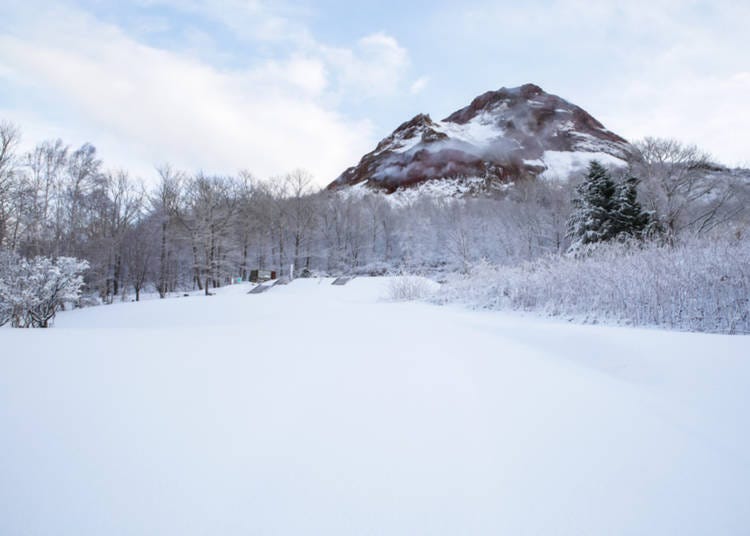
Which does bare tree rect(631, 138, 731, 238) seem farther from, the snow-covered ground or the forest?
the snow-covered ground

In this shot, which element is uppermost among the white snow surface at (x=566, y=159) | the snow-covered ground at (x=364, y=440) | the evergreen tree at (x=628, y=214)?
the white snow surface at (x=566, y=159)

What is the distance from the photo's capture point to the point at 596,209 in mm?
16625

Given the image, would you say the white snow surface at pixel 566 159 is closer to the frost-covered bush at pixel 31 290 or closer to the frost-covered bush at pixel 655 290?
the frost-covered bush at pixel 655 290

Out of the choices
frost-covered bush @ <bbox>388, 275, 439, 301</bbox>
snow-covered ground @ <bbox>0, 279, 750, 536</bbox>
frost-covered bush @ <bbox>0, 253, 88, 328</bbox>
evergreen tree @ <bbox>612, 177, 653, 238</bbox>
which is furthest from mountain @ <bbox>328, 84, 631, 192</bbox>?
frost-covered bush @ <bbox>0, 253, 88, 328</bbox>

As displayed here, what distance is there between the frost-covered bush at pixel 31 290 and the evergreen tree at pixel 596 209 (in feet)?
A: 68.4

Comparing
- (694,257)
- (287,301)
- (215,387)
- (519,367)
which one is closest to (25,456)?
(215,387)

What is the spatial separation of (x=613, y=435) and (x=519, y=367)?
3.29 feet

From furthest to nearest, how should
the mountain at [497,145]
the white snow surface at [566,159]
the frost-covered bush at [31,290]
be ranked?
1. the mountain at [497,145]
2. the white snow surface at [566,159]
3. the frost-covered bush at [31,290]

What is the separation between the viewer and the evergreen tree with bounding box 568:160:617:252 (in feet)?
53.6

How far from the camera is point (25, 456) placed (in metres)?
1.12

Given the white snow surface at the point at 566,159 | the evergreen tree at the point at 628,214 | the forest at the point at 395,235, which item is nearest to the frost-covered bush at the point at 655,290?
the forest at the point at 395,235

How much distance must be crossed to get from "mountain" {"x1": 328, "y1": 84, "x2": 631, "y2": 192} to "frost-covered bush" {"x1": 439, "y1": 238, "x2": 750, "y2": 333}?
4109cm

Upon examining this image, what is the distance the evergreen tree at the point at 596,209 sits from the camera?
16328mm

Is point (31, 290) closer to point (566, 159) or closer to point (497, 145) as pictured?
point (566, 159)
